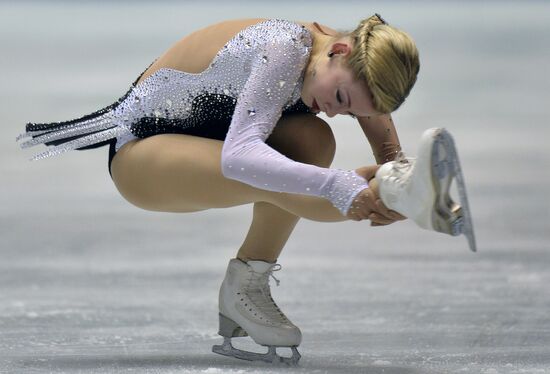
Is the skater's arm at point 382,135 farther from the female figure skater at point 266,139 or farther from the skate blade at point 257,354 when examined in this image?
the skate blade at point 257,354

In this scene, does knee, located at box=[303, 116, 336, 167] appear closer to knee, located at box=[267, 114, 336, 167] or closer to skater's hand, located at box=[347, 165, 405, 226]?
knee, located at box=[267, 114, 336, 167]

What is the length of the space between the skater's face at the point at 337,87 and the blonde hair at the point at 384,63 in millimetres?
18

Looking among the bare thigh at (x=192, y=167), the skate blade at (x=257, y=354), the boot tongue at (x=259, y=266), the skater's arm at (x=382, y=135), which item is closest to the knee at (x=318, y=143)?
the bare thigh at (x=192, y=167)

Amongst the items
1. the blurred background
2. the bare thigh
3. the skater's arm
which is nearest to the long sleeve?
the bare thigh

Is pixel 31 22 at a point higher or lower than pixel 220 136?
higher

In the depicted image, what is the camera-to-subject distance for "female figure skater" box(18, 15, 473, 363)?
203 cm

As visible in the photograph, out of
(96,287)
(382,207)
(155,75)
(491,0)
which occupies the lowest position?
(96,287)

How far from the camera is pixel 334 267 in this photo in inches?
135

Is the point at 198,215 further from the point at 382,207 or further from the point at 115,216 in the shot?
the point at 382,207

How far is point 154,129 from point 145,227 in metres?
1.51

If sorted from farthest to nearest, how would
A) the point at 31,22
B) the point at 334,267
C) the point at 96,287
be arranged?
the point at 31,22, the point at 334,267, the point at 96,287

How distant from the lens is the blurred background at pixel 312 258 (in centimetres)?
251

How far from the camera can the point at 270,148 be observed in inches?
81.8

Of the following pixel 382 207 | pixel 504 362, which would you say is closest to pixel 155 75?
pixel 382 207
